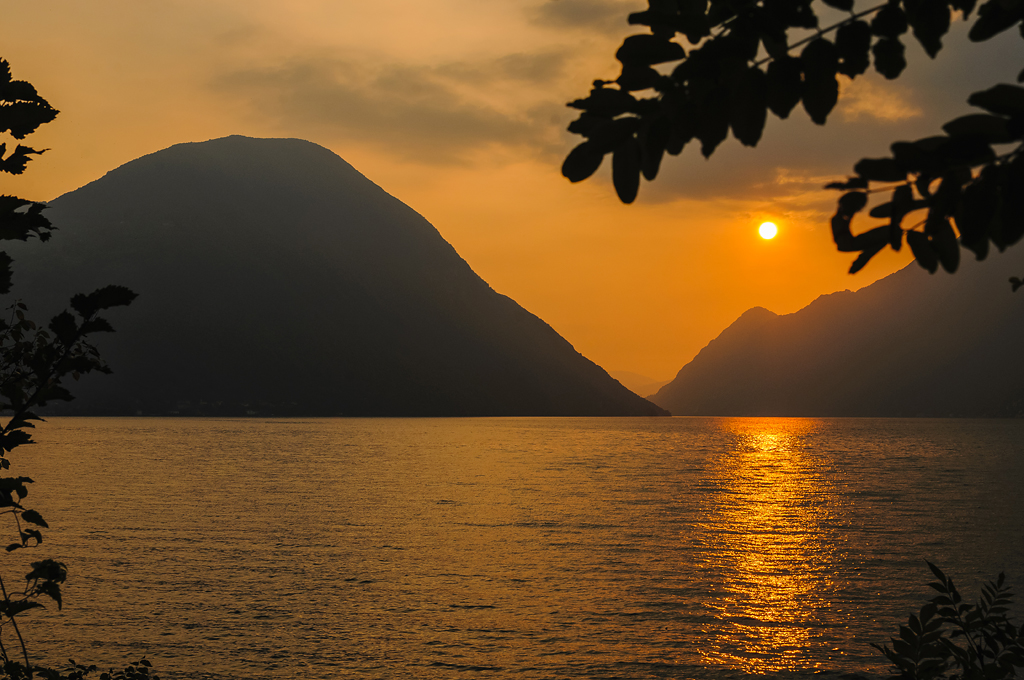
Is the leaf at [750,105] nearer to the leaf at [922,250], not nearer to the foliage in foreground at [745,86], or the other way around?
the foliage in foreground at [745,86]

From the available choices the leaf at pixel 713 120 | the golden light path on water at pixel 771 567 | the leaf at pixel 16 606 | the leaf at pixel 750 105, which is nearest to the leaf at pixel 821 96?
the leaf at pixel 750 105

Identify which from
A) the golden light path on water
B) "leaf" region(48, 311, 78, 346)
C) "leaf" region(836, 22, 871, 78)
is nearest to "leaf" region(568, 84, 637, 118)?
"leaf" region(836, 22, 871, 78)

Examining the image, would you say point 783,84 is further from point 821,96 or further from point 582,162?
point 582,162

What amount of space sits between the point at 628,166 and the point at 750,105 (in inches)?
16.8

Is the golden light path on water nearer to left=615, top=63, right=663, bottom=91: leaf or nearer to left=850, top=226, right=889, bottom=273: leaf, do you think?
left=850, top=226, right=889, bottom=273: leaf

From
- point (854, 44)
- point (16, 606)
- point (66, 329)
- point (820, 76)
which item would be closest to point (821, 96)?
point (820, 76)

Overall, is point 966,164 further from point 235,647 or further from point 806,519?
point 806,519

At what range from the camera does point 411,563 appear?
118 feet

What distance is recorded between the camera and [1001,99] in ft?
6.42

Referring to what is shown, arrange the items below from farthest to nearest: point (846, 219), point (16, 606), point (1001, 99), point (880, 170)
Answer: point (16, 606)
point (846, 219)
point (880, 170)
point (1001, 99)

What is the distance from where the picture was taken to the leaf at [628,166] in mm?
2506

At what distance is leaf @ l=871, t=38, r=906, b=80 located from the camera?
254cm

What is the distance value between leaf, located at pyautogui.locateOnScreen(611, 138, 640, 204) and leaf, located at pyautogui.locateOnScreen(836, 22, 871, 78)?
73 centimetres

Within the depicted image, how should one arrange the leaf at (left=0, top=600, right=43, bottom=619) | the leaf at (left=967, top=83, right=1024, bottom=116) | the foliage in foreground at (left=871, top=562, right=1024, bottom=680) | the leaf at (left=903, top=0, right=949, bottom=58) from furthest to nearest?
1. the foliage in foreground at (left=871, top=562, right=1024, bottom=680)
2. the leaf at (left=0, top=600, right=43, bottom=619)
3. the leaf at (left=903, top=0, right=949, bottom=58)
4. the leaf at (left=967, top=83, right=1024, bottom=116)
